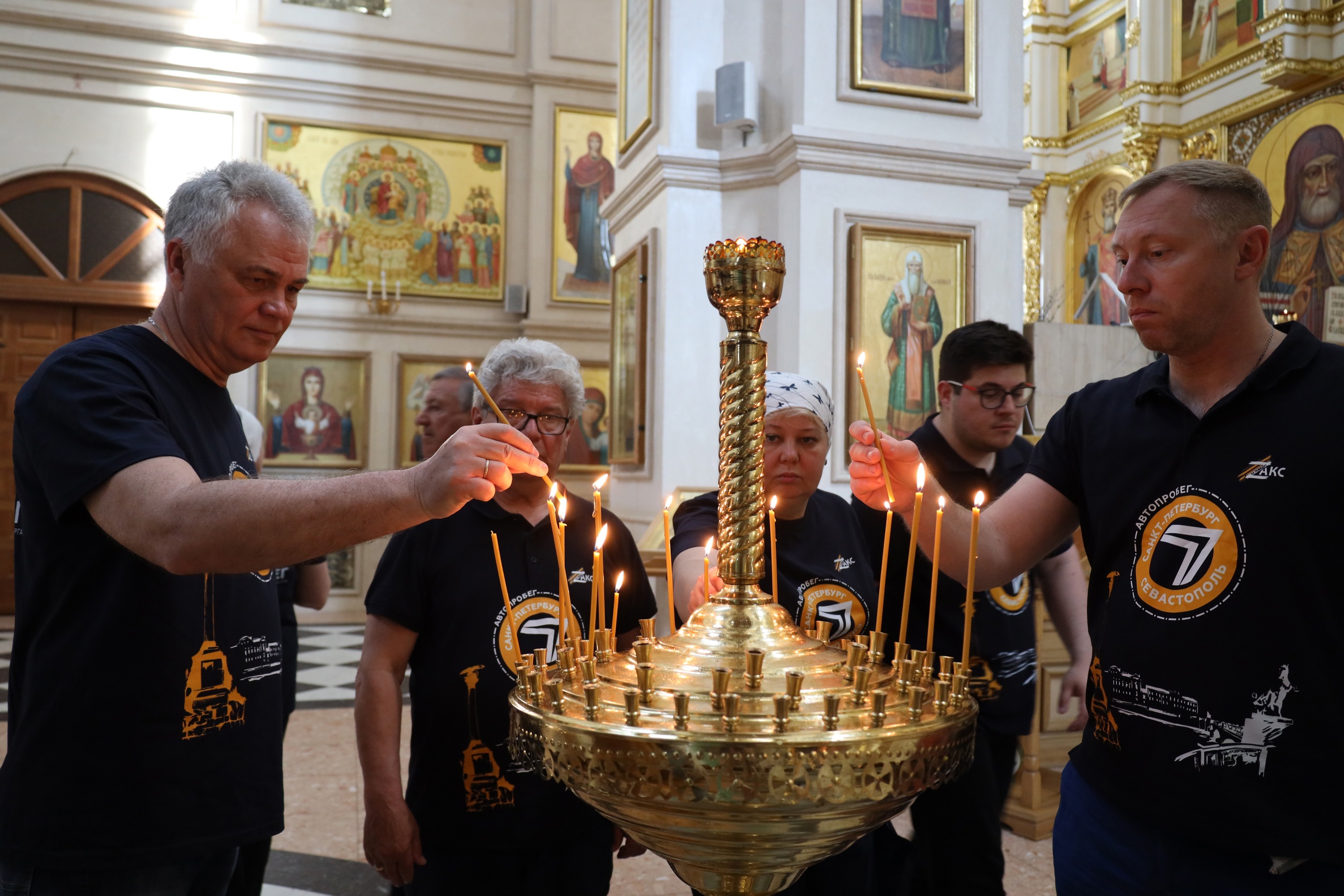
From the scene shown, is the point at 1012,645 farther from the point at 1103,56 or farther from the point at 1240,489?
the point at 1103,56

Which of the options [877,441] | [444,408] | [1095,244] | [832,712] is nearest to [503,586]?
[832,712]

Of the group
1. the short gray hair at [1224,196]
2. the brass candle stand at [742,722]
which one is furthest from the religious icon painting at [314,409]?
the brass candle stand at [742,722]

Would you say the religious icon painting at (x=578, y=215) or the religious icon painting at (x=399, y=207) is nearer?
the religious icon painting at (x=399, y=207)

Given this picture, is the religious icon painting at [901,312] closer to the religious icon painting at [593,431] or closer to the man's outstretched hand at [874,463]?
the man's outstretched hand at [874,463]

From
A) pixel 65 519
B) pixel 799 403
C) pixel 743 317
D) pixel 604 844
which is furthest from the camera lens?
pixel 799 403

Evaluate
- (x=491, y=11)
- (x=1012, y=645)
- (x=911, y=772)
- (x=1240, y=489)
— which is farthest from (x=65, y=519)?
(x=491, y=11)

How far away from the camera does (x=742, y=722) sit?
766 millimetres

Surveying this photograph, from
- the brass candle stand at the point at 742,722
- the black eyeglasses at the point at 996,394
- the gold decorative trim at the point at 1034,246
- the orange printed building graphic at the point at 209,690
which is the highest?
the gold decorative trim at the point at 1034,246

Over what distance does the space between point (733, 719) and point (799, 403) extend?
144 cm

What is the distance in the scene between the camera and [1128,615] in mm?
1494

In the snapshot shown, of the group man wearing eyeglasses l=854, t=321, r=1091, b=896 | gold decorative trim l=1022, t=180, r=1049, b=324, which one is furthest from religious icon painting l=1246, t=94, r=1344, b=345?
man wearing eyeglasses l=854, t=321, r=1091, b=896

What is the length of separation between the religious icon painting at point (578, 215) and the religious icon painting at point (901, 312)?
552cm

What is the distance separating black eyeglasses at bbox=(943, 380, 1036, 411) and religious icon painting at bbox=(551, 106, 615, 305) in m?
8.44

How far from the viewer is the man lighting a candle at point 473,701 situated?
1.90 m
